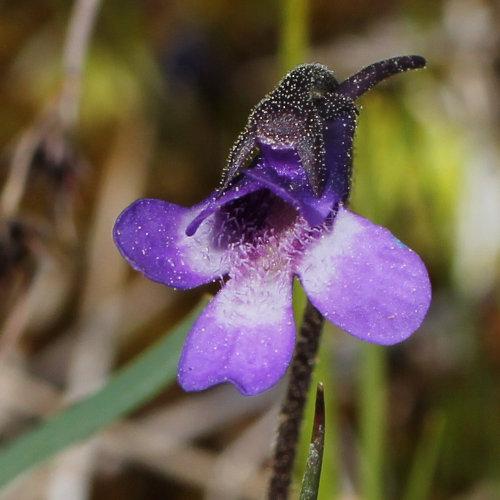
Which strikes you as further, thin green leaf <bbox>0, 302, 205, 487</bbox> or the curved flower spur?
thin green leaf <bbox>0, 302, 205, 487</bbox>

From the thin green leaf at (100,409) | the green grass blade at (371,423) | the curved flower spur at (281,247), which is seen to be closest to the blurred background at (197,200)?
the green grass blade at (371,423)

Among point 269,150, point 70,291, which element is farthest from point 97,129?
point 269,150

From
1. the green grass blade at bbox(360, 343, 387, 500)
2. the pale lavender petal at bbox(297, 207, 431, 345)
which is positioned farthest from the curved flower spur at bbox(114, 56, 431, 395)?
the green grass blade at bbox(360, 343, 387, 500)

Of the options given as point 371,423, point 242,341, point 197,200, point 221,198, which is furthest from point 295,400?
point 197,200

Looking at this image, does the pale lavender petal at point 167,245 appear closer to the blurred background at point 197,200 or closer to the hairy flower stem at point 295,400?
the hairy flower stem at point 295,400

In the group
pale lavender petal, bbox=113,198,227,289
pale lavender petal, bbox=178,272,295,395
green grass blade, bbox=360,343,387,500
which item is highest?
pale lavender petal, bbox=113,198,227,289

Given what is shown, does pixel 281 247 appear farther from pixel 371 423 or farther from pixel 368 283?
pixel 371 423

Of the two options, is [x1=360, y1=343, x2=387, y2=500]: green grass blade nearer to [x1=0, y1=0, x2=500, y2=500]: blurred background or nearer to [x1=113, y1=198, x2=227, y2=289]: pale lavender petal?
[x1=0, y1=0, x2=500, y2=500]: blurred background
